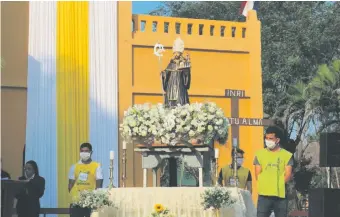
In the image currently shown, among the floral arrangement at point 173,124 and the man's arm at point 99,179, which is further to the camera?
the man's arm at point 99,179

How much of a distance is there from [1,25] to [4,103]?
1.66 metres

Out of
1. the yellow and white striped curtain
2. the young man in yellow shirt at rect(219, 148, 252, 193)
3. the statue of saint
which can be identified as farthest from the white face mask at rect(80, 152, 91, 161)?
the yellow and white striped curtain

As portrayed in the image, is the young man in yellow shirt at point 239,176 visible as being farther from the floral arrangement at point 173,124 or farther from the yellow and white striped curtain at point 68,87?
the yellow and white striped curtain at point 68,87

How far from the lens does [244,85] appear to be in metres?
18.7

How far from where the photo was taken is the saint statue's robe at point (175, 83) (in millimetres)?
12266

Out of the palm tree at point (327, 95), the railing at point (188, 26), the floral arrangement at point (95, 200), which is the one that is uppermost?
the railing at point (188, 26)

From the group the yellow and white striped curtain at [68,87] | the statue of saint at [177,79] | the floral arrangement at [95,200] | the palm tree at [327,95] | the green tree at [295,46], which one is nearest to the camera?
the floral arrangement at [95,200]

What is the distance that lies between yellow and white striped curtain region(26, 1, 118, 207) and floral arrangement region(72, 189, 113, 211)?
786cm

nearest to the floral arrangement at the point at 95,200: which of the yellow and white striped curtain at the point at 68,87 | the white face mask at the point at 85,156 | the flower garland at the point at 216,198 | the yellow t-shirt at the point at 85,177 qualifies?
the flower garland at the point at 216,198

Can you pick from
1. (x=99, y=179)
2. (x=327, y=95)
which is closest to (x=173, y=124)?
(x=99, y=179)

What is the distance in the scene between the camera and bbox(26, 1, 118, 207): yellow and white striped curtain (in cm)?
1675

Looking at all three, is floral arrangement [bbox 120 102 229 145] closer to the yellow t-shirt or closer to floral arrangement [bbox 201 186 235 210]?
the yellow t-shirt

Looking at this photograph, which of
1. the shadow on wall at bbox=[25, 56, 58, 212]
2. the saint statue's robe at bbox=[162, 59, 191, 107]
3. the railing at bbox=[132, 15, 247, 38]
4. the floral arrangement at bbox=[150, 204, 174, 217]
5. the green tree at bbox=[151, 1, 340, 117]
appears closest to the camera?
the floral arrangement at bbox=[150, 204, 174, 217]

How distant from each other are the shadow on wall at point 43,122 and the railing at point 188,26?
90.8 inches
